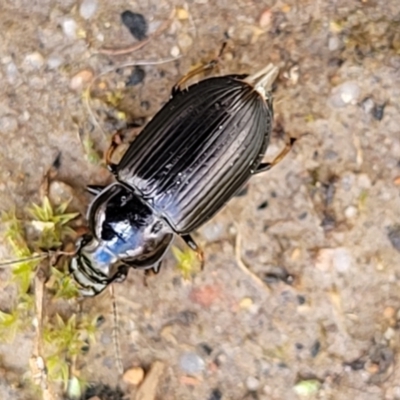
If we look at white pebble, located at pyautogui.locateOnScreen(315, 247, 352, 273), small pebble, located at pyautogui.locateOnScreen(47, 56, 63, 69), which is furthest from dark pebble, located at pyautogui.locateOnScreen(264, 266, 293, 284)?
small pebble, located at pyautogui.locateOnScreen(47, 56, 63, 69)

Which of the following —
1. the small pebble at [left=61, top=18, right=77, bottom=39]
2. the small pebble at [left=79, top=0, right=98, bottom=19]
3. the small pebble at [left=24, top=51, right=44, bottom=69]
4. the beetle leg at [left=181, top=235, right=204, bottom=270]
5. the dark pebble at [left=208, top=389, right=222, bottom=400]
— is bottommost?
the dark pebble at [left=208, top=389, right=222, bottom=400]

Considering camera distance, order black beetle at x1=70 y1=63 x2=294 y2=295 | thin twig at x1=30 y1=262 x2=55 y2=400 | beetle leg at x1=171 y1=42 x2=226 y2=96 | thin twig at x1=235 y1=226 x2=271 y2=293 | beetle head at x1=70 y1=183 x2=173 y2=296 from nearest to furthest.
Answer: black beetle at x1=70 y1=63 x2=294 y2=295 → beetle head at x1=70 y1=183 x2=173 y2=296 → beetle leg at x1=171 y1=42 x2=226 y2=96 → thin twig at x1=30 y1=262 x2=55 y2=400 → thin twig at x1=235 y1=226 x2=271 y2=293

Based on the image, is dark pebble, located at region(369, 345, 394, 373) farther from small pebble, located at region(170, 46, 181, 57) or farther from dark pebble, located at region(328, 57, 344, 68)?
small pebble, located at region(170, 46, 181, 57)

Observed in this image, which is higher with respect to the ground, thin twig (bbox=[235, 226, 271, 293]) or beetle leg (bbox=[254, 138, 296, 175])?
beetle leg (bbox=[254, 138, 296, 175])

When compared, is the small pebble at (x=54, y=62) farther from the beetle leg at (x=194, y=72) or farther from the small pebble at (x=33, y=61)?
the beetle leg at (x=194, y=72)

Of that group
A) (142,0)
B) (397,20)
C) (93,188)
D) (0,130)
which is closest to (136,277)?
(93,188)

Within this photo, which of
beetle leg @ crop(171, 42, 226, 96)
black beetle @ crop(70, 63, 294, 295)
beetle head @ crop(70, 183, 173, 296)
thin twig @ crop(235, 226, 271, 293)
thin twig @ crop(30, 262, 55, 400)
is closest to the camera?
black beetle @ crop(70, 63, 294, 295)

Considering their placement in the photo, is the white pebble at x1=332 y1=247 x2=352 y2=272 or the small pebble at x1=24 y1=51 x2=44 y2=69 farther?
the small pebble at x1=24 y1=51 x2=44 y2=69

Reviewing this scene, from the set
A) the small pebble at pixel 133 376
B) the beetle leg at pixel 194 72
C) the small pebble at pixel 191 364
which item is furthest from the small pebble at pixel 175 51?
the small pebble at pixel 133 376
